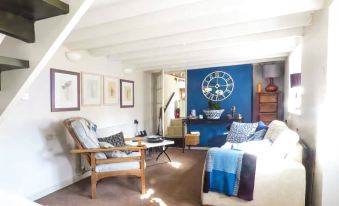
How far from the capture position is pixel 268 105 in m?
5.18

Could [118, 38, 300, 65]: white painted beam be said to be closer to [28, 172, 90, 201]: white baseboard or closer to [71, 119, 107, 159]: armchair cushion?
[71, 119, 107, 159]: armchair cushion

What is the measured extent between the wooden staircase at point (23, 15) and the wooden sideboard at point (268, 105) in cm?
500

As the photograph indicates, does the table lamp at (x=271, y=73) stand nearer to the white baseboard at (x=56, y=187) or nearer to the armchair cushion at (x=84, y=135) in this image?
the armchair cushion at (x=84, y=135)

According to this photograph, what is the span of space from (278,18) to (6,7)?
2538mm

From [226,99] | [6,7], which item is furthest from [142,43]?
→ [226,99]

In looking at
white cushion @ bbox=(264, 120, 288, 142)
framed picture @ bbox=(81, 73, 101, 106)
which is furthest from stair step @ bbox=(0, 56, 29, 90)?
white cushion @ bbox=(264, 120, 288, 142)

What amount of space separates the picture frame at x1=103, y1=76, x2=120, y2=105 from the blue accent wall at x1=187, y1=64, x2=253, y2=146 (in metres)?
2.19

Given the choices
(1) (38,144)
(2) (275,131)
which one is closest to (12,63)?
(1) (38,144)

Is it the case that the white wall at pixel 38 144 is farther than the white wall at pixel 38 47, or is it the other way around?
the white wall at pixel 38 144

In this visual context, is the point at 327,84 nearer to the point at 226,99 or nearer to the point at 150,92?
the point at 226,99

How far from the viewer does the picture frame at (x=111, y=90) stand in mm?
4223

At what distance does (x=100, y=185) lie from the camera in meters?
3.25

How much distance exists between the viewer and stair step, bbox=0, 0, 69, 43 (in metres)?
0.85

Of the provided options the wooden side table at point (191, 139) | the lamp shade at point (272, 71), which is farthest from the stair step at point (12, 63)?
the lamp shade at point (272, 71)
